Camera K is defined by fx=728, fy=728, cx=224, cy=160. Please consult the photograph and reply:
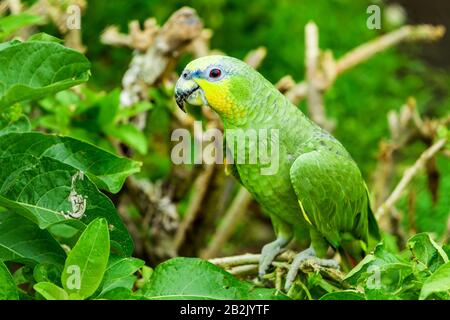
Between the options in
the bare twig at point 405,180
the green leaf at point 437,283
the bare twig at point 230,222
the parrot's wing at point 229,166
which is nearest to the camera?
the green leaf at point 437,283

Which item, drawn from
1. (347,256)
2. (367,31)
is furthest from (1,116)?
(367,31)

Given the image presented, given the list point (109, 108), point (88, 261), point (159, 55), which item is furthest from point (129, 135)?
point (88, 261)

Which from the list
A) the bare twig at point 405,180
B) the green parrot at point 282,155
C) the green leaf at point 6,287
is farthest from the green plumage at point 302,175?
the green leaf at point 6,287

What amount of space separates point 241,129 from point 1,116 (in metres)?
0.39

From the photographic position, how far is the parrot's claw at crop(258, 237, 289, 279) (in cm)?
111

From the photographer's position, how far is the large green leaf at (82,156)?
0.93 m

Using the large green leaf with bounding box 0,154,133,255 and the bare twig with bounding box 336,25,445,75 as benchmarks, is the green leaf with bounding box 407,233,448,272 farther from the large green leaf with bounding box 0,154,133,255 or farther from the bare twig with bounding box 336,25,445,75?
the bare twig with bounding box 336,25,445,75

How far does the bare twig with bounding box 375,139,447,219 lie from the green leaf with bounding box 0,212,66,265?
30.3 inches

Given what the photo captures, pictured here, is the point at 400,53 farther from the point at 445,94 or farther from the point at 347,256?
the point at 347,256

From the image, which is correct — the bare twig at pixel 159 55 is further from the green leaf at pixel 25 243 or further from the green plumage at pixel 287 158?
the green leaf at pixel 25 243

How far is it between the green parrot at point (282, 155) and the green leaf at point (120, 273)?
1.04 feet

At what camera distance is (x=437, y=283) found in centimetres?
78

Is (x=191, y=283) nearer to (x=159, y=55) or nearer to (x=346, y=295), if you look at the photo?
(x=346, y=295)

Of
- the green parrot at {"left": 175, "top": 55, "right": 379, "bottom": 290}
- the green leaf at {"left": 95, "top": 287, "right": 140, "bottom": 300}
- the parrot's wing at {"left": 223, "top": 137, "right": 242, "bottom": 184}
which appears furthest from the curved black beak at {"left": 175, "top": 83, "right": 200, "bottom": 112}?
the green leaf at {"left": 95, "top": 287, "right": 140, "bottom": 300}
